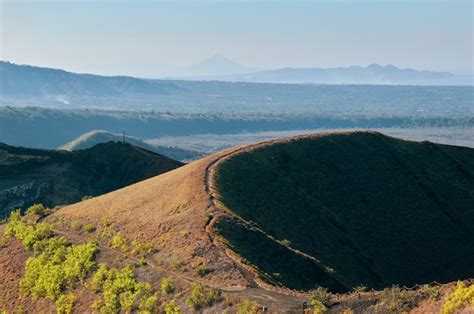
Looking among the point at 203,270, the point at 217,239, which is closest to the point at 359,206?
the point at 217,239

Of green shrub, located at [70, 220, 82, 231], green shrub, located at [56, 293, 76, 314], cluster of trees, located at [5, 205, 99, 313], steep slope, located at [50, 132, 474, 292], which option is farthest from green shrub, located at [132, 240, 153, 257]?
green shrub, located at [70, 220, 82, 231]

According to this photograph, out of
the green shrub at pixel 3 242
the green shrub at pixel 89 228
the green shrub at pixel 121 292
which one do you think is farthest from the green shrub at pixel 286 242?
the green shrub at pixel 3 242

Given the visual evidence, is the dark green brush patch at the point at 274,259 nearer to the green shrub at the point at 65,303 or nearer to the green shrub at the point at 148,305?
the green shrub at the point at 148,305

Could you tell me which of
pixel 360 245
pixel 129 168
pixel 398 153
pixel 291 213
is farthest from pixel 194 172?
pixel 129 168

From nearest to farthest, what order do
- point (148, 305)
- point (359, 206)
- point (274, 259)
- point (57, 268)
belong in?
point (148, 305) < point (274, 259) < point (57, 268) < point (359, 206)

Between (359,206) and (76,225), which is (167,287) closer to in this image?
(76,225)

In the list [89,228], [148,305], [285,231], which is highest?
[285,231]
